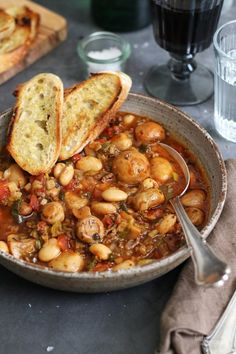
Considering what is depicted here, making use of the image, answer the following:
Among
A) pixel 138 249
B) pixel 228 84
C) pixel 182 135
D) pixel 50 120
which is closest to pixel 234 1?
pixel 228 84

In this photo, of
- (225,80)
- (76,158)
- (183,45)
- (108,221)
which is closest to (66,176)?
(76,158)

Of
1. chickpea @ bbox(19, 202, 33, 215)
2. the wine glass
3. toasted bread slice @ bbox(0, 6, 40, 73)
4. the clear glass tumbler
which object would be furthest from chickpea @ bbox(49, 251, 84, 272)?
toasted bread slice @ bbox(0, 6, 40, 73)

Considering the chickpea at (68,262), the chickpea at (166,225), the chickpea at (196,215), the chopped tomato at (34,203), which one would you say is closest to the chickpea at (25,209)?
the chopped tomato at (34,203)

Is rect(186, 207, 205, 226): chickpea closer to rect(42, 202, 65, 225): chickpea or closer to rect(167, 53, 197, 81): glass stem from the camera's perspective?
rect(42, 202, 65, 225): chickpea

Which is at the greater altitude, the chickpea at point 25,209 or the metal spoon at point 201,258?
the metal spoon at point 201,258

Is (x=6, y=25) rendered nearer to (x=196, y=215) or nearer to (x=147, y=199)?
(x=147, y=199)

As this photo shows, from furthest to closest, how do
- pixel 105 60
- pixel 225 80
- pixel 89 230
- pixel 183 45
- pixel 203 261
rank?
pixel 105 60 < pixel 183 45 < pixel 225 80 < pixel 89 230 < pixel 203 261

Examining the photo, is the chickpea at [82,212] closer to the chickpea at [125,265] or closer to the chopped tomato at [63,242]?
the chopped tomato at [63,242]
